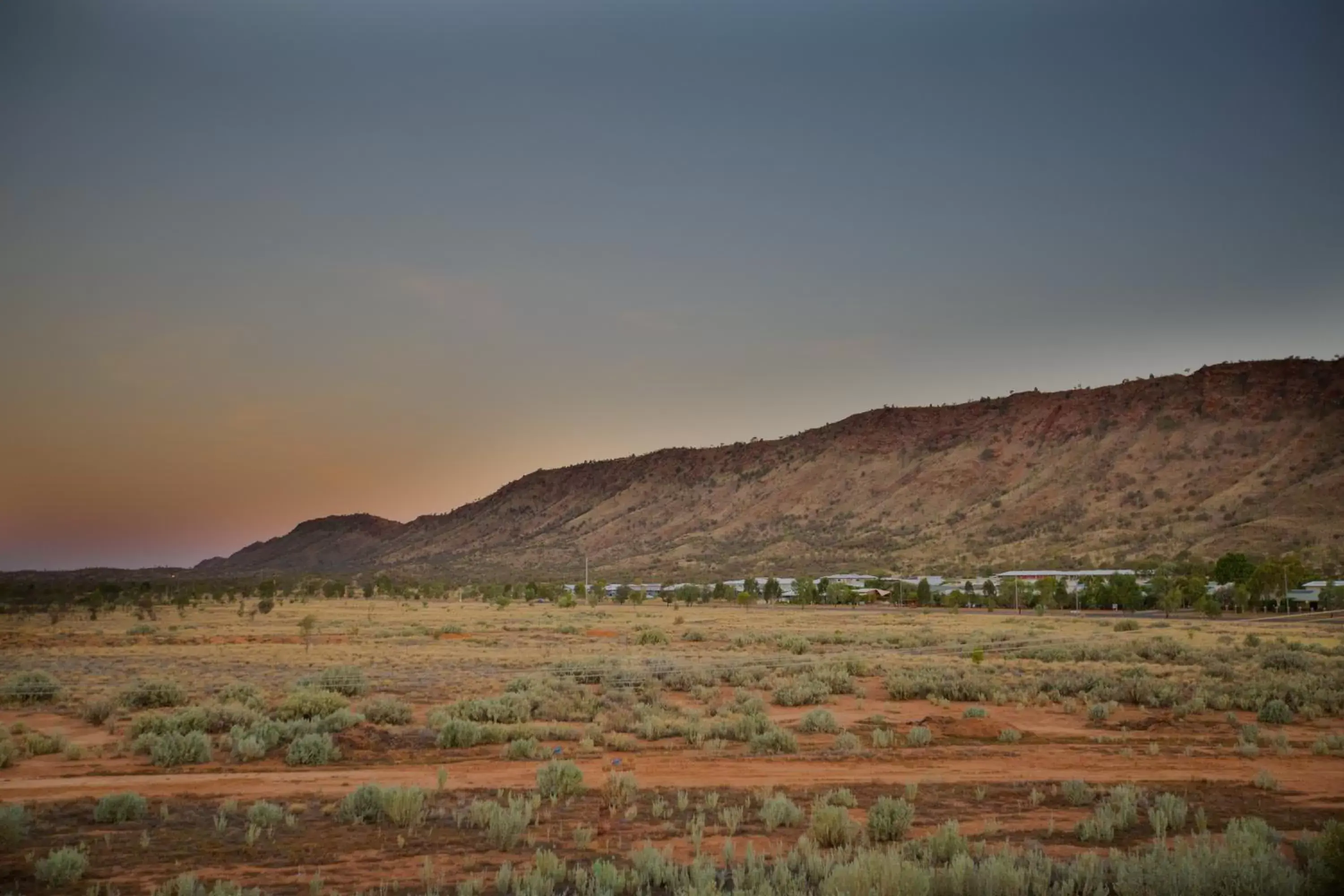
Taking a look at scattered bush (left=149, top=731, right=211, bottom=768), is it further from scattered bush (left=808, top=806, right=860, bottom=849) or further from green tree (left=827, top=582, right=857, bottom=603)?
green tree (left=827, top=582, right=857, bottom=603)

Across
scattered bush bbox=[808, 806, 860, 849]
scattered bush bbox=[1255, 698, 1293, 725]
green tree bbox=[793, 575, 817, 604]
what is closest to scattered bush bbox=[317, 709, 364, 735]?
scattered bush bbox=[808, 806, 860, 849]

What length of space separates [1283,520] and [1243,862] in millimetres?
86202

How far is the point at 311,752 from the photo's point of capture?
587 inches

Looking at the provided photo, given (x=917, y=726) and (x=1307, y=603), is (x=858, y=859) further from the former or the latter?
(x=1307, y=603)

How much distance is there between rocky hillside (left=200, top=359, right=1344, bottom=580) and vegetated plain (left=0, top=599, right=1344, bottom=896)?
206 feet

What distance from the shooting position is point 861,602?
74000mm

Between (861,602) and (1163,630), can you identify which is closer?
(1163,630)

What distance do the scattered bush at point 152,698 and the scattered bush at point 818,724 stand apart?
13.4m

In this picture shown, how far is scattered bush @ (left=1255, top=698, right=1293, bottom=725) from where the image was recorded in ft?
58.9

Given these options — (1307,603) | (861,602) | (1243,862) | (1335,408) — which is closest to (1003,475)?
(1335,408)

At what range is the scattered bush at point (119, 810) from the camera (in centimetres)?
1077

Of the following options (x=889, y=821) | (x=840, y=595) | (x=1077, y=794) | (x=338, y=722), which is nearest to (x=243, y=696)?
(x=338, y=722)

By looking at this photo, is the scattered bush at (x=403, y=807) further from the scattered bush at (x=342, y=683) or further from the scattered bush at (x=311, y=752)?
the scattered bush at (x=342, y=683)

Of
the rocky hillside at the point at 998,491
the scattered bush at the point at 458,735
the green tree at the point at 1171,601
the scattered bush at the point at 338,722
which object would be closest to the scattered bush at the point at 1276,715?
the scattered bush at the point at 458,735
